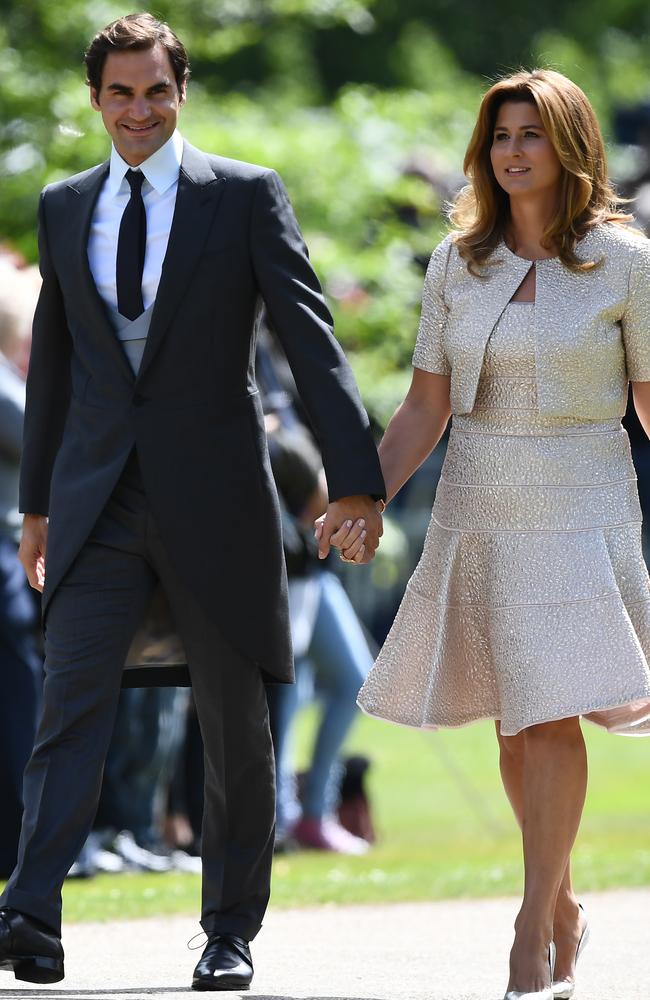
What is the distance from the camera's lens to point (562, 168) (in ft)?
15.7

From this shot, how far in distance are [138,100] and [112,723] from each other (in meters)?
1.41

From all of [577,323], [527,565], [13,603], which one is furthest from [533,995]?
[13,603]

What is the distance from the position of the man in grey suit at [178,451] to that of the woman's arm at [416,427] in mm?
279

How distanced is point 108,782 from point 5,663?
917 mm

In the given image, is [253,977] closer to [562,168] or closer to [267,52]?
[562,168]

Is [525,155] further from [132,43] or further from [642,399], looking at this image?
[132,43]

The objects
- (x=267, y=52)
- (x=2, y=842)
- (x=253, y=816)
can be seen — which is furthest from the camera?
(x=267, y=52)

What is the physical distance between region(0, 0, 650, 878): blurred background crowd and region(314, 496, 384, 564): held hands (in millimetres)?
436

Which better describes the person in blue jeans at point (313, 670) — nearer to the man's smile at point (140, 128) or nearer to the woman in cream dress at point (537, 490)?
the woman in cream dress at point (537, 490)

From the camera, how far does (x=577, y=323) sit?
4668 millimetres

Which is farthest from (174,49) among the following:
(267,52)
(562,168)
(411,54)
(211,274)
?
(411,54)

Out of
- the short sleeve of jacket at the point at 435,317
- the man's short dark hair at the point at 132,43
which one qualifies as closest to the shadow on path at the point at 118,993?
the short sleeve of jacket at the point at 435,317

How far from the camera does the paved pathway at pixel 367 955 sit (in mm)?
4758

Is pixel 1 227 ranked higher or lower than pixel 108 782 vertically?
higher
